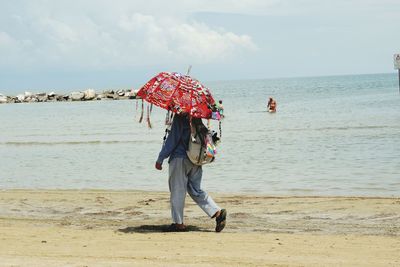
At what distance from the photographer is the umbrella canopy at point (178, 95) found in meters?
7.82

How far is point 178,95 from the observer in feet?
25.8

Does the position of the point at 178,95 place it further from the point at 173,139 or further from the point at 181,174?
the point at 181,174

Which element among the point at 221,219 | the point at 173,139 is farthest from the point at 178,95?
the point at 221,219

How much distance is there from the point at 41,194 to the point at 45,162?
281 inches

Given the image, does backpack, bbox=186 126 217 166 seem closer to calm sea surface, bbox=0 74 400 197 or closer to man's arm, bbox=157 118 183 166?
man's arm, bbox=157 118 183 166

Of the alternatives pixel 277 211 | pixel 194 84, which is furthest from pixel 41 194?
pixel 194 84

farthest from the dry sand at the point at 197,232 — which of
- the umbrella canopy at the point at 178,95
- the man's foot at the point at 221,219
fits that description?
the umbrella canopy at the point at 178,95

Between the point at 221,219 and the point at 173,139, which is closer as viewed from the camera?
the point at 173,139

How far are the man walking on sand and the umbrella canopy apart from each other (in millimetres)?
175

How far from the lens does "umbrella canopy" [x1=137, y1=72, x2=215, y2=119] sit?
7.82m

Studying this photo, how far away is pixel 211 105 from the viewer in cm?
801

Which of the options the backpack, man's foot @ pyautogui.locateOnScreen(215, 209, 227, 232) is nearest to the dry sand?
man's foot @ pyautogui.locateOnScreen(215, 209, 227, 232)

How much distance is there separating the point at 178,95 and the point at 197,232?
1.66m

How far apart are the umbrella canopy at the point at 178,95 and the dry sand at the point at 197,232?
4.75ft
